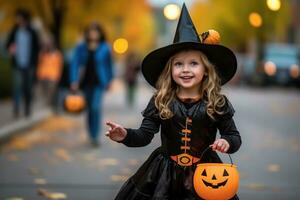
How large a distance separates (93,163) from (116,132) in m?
4.33

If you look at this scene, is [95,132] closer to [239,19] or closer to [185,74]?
[185,74]

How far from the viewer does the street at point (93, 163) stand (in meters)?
6.56

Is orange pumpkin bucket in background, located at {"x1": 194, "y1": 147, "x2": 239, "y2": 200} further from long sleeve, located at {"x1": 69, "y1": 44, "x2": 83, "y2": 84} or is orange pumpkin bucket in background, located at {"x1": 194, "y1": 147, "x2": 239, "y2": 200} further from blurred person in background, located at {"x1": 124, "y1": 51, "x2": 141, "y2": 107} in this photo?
blurred person in background, located at {"x1": 124, "y1": 51, "x2": 141, "y2": 107}

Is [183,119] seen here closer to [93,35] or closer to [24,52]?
[93,35]

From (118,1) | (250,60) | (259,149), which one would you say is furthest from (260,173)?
(250,60)

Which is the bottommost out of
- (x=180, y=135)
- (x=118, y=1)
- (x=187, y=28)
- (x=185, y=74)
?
(x=180, y=135)

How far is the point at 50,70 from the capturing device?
1661cm

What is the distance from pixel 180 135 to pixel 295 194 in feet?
8.54

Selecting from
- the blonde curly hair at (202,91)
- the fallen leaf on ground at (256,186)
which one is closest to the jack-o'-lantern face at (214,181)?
the blonde curly hair at (202,91)

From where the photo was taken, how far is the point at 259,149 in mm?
10062

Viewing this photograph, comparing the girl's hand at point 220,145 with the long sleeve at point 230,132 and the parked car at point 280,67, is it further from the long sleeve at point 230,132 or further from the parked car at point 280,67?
the parked car at point 280,67

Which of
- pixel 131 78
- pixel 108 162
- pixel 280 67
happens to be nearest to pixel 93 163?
pixel 108 162

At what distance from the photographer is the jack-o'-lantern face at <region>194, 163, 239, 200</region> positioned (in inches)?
160

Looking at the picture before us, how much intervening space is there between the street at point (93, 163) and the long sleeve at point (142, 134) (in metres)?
1.97
